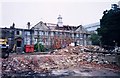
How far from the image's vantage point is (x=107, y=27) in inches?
1330

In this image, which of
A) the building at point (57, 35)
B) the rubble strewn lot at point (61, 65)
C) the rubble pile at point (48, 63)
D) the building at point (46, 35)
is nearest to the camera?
the rubble strewn lot at point (61, 65)

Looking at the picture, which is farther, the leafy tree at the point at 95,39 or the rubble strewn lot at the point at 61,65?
the leafy tree at the point at 95,39

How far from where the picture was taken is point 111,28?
32.5m

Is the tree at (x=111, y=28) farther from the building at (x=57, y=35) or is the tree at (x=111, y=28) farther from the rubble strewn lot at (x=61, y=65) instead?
the building at (x=57, y=35)

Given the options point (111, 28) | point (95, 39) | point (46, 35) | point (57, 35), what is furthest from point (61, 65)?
point (95, 39)

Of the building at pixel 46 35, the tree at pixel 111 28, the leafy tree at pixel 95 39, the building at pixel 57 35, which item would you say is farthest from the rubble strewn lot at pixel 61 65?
the leafy tree at pixel 95 39

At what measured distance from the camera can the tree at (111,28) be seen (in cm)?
3211

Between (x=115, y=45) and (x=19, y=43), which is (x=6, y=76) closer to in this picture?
(x=115, y=45)

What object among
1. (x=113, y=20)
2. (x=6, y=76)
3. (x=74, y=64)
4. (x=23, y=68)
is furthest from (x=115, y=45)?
(x=6, y=76)

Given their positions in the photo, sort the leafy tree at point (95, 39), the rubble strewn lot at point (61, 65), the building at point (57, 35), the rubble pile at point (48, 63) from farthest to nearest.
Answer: the leafy tree at point (95, 39)
the building at point (57, 35)
the rubble pile at point (48, 63)
the rubble strewn lot at point (61, 65)

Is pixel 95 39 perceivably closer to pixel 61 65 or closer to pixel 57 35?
pixel 57 35

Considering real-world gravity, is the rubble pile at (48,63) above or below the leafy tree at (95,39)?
below

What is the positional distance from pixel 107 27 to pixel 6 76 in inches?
860

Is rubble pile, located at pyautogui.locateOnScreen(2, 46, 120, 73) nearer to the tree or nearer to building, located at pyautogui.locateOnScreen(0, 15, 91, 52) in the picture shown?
the tree
